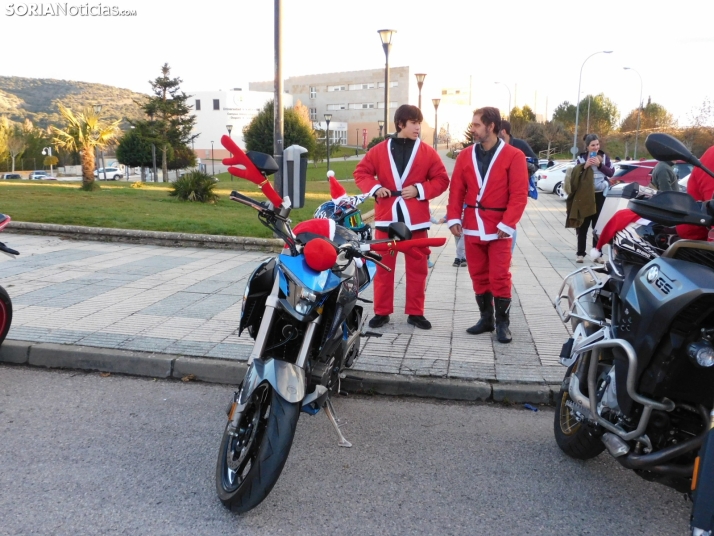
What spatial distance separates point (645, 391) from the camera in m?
2.63

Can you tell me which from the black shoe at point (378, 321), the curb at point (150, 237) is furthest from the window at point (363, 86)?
the black shoe at point (378, 321)

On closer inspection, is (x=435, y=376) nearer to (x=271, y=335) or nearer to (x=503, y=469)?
(x=503, y=469)

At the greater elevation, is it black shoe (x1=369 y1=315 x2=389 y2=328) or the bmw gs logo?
the bmw gs logo

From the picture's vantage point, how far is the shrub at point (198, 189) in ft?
58.1

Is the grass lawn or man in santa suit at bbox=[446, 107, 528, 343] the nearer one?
man in santa suit at bbox=[446, 107, 528, 343]

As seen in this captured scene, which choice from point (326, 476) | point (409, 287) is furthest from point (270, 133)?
point (326, 476)

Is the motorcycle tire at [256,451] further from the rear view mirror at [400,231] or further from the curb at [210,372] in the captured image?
the curb at [210,372]

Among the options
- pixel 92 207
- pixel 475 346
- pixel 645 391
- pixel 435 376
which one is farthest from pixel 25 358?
pixel 92 207

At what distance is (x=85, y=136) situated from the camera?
21.5 meters

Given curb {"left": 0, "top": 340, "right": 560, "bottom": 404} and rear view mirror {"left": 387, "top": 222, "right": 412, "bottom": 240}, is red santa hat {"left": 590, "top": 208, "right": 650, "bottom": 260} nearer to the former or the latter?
rear view mirror {"left": 387, "top": 222, "right": 412, "bottom": 240}

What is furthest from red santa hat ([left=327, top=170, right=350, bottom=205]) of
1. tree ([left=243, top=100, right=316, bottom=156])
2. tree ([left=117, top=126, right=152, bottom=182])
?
tree ([left=117, top=126, right=152, bottom=182])

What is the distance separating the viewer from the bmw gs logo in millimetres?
2684

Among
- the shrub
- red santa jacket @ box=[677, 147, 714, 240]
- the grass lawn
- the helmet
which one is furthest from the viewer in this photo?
the shrub

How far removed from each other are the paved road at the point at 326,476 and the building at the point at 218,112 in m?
91.5
